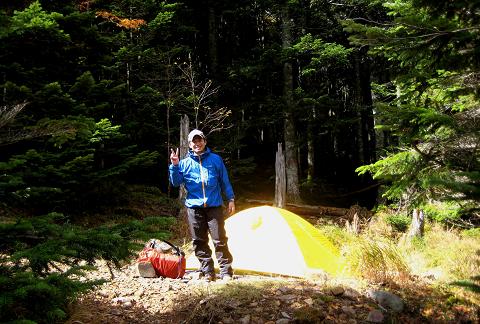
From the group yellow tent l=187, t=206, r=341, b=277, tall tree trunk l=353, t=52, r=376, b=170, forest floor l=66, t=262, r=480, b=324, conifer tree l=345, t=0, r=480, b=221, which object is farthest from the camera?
tall tree trunk l=353, t=52, r=376, b=170

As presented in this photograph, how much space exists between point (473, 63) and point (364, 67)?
18.0m

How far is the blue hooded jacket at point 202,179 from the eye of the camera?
560 centimetres

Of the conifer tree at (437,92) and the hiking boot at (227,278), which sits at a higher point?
the conifer tree at (437,92)

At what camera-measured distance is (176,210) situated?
40.1 feet

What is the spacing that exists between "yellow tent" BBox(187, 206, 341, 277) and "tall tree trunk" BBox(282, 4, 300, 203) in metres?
7.85

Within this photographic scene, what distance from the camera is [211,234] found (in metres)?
5.65

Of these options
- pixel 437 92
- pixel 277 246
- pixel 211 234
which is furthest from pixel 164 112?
pixel 437 92

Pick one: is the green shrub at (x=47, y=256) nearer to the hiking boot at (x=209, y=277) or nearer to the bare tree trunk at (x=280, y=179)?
the hiking boot at (x=209, y=277)

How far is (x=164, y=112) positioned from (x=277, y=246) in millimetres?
9932

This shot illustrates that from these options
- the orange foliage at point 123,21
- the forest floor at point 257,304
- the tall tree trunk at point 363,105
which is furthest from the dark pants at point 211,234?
the tall tree trunk at point 363,105

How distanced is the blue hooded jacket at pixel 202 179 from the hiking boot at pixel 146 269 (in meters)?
1.13

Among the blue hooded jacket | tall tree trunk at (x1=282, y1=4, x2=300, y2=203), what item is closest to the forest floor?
the blue hooded jacket

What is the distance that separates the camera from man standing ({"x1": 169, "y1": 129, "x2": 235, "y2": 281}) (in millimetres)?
5602

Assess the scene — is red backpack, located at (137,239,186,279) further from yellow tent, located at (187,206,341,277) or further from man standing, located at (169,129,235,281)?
yellow tent, located at (187,206,341,277)
